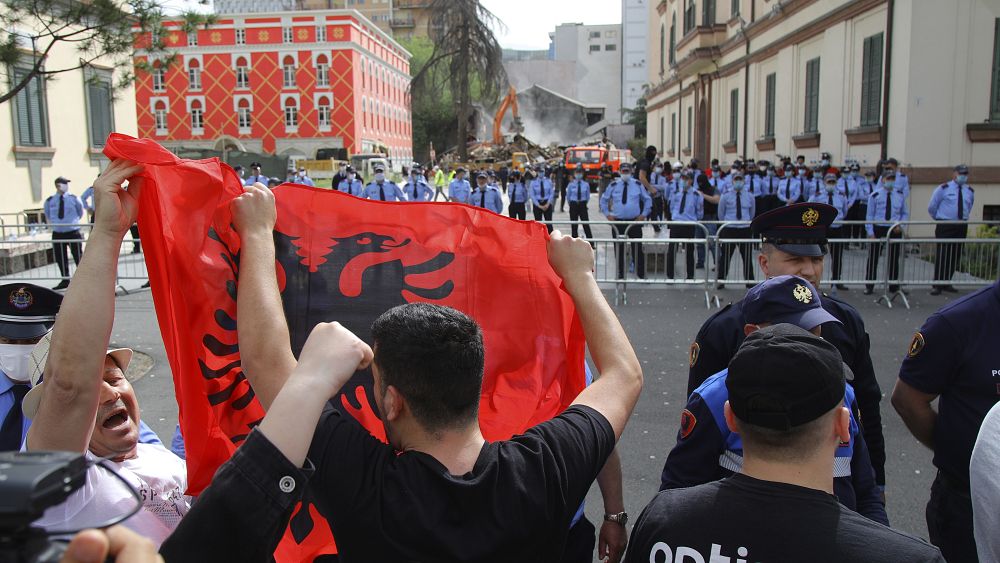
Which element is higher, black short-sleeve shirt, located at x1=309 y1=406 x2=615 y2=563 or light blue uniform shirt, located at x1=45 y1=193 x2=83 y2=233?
light blue uniform shirt, located at x1=45 y1=193 x2=83 y2=233

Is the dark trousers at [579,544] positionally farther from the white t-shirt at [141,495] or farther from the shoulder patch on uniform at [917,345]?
the shoulder patch on uniform at [917,345]

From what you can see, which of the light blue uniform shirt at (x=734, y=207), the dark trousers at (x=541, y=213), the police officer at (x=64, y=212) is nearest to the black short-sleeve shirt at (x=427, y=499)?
the light blue uniform shirt at (x=734, y=207)

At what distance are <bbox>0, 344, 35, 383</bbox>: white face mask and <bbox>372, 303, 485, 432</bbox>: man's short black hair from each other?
1.69 m

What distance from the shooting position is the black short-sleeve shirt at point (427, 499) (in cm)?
180

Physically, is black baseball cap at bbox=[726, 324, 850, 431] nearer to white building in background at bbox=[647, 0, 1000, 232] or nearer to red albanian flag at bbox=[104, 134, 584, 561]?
red albanian flag at bbox=[104, 134, 584, 561]

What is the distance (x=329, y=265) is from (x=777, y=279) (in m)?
1.79

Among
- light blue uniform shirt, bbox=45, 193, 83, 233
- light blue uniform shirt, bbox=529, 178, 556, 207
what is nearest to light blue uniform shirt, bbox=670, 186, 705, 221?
light blue uniform shirt, bbox=529, 178, 556, 207

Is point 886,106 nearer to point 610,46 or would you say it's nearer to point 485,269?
point 485,269

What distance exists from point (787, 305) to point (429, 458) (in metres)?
1.88

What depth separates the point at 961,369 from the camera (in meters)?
3.23

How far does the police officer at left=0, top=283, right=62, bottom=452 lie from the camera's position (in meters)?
2.85

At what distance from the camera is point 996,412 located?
94.7 inches

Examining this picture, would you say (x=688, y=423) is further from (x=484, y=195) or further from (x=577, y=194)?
(x=577, y=194)

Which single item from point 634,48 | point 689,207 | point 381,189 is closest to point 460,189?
point 381,189
